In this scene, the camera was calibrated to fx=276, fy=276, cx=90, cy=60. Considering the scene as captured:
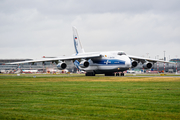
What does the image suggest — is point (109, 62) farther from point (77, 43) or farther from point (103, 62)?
point (77, 43)

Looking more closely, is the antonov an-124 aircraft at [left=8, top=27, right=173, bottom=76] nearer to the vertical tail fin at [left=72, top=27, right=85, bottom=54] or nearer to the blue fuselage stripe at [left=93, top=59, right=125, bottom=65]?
the blue fuselage stripe at [left=93, top=59, right=125, bottom=65]

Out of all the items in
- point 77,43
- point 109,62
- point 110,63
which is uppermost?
point 77,43

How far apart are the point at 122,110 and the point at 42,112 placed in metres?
2.90

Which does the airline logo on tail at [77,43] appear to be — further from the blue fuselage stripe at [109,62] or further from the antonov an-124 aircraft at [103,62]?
the blue fuselage stripe at [109,62]

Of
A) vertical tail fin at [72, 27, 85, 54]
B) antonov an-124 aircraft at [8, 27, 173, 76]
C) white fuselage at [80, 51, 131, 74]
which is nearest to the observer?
white fuselage at [80, 51, 131, 74]

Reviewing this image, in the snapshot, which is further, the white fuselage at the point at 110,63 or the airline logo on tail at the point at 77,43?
the airline logo on tail at the point at 77,43

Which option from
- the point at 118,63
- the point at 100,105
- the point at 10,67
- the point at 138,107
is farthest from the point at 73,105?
the point at 10,67

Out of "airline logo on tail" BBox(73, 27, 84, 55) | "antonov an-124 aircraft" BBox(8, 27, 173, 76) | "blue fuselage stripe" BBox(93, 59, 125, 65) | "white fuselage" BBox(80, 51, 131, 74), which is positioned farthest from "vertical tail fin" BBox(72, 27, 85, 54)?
"blue fuselage stripe" BBox(93, 59, 125, 65)

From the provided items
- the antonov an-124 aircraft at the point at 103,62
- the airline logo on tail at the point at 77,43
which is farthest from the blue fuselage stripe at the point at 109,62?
the airline logo on tail at the point at 77,43

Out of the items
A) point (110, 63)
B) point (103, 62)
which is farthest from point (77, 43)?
point (110, 63)

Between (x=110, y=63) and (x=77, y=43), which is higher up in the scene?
(x=77, y=43)

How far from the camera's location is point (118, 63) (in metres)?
44.1

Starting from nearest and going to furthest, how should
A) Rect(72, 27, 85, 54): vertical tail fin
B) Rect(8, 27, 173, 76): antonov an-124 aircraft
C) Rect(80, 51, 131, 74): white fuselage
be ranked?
1. Rect(80, 51, 131, 74): white fuselage
2. Rect(8, 27, 173, 76): antonov an-124 aircraft
3. Rect(72, 27, 85, 54): vertical tail fin

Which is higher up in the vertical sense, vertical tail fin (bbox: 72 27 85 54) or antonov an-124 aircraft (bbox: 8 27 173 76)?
vertical tail fin (bbox: 72 27 85 54)
